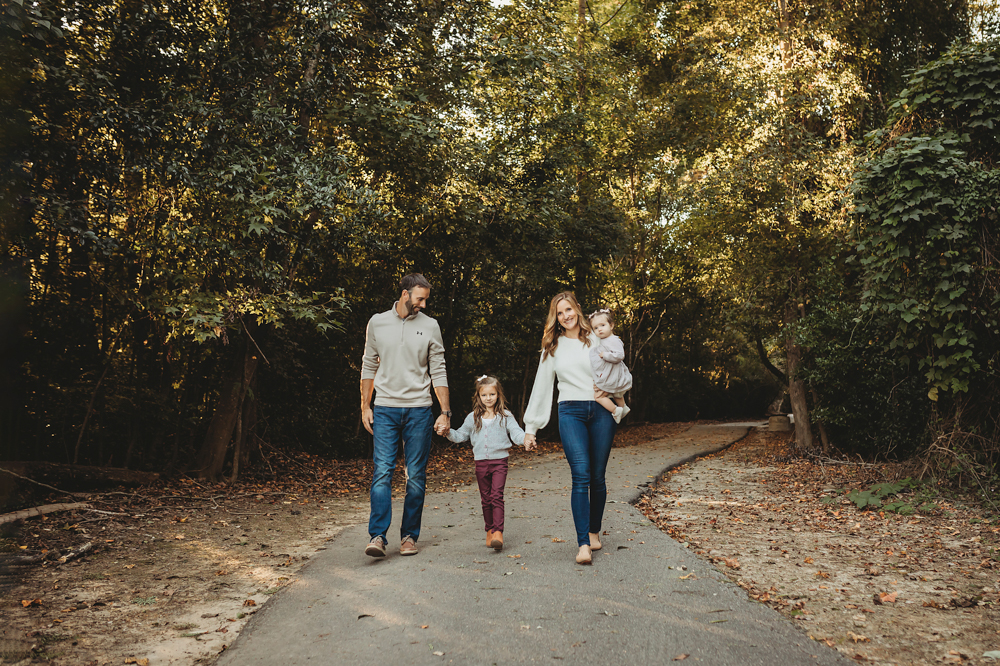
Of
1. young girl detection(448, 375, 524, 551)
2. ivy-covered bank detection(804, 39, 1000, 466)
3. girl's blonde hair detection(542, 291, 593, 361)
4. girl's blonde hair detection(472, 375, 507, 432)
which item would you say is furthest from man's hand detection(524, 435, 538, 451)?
ivy-covered bank detection(804, 39, 1000, 466)

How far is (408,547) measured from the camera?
562 cm

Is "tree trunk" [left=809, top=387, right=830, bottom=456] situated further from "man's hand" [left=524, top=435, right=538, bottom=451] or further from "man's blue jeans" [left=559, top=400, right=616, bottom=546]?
"man's hand" [left=524, top=435, right=538, bottom=451]

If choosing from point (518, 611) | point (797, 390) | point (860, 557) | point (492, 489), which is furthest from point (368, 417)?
point (797, 390)

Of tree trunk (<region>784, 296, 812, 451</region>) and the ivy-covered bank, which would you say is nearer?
the ivy-covered bank

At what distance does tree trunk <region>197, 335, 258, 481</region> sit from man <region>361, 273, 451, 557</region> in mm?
5467

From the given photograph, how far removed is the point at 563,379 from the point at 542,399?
278 millimetres

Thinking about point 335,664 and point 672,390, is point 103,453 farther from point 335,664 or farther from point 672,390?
point 672,390

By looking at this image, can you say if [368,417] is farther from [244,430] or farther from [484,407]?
[244,430]

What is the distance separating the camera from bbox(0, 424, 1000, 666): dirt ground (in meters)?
3.90

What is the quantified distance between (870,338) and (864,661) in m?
9.00

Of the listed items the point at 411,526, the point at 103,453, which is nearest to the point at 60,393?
the point at 103,453

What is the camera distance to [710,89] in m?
16.1

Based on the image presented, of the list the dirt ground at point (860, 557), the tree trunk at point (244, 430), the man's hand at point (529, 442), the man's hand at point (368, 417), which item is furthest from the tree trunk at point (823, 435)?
the man's hand at point (368, 417)

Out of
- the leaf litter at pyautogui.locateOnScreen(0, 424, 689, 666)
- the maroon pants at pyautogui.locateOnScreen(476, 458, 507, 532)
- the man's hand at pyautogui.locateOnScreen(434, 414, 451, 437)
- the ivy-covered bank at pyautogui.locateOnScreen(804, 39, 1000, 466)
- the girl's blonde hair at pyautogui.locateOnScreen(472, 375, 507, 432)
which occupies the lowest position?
the leaf litter at pyautogui.locateOnScreen(0, 424, 689, 666)
